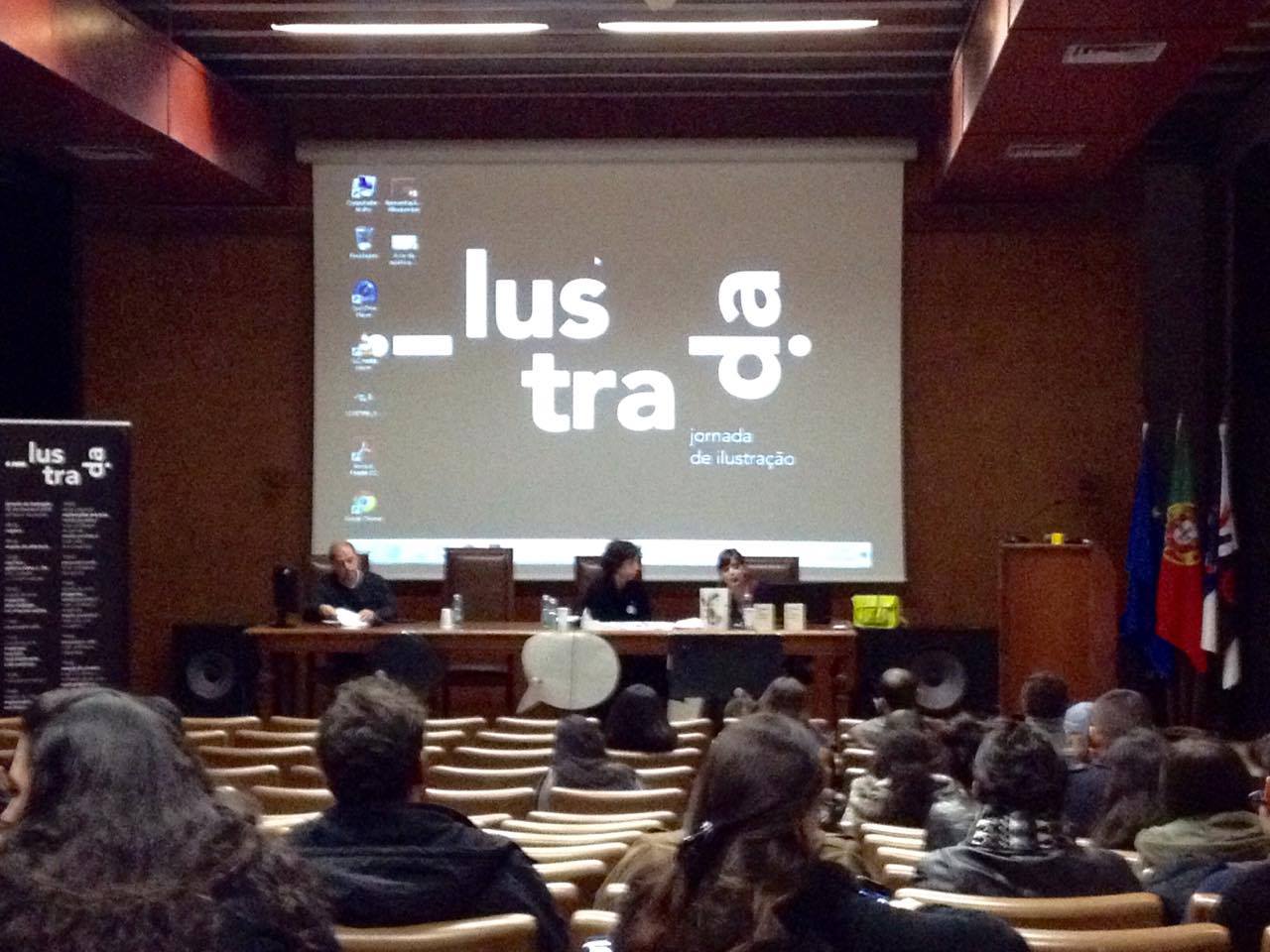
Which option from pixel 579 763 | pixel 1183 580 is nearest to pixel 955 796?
pixel 579 763

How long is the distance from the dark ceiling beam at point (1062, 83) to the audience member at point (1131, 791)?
12.3 feet

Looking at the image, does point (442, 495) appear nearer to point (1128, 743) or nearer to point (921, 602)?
point (921, 602)

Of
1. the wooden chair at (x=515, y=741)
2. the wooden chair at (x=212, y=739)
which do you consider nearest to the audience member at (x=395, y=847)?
the wooden chair at (x=212, y=739)

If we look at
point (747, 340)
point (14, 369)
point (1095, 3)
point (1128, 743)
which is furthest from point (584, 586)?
point (1128, 743)

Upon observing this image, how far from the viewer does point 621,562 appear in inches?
378

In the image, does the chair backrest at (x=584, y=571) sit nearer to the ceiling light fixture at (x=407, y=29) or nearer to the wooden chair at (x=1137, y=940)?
the ceiling light fixture at (x=407, y=29)

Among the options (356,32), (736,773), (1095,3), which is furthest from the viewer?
(356,32)

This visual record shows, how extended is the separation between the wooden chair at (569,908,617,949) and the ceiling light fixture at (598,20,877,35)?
7049 mm

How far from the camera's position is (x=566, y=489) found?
11.3m

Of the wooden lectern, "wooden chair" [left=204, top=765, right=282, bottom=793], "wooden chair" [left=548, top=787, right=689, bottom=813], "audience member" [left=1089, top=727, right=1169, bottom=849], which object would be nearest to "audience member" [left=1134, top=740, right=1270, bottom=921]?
"audience member" [left=1089, top=727, right=1169, bottom=849]

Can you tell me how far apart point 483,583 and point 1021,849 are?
7.56 meters

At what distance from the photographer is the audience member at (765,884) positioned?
74.9 inches

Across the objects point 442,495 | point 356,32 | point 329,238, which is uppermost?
point 356,32

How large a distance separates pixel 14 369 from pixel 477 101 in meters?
3.37
